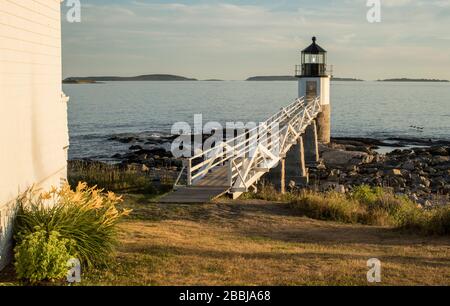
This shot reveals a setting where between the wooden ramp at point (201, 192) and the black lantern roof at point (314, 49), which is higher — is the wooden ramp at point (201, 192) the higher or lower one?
the lower one

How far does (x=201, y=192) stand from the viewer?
54.6ft

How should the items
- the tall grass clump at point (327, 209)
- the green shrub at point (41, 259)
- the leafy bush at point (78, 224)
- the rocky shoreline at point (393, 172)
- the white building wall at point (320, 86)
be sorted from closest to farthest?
the green shrub at point (41, 259), the leafy bush at point (78, 224), the tall grass clump at point (327, 209), the rocky shoreline at point (393, 172), the white building wall at point (320, 86)

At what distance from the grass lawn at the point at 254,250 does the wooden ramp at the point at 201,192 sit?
352 millimetres

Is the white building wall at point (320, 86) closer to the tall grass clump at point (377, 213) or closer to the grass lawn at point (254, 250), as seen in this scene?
the tall grass clump at point (377, 213)

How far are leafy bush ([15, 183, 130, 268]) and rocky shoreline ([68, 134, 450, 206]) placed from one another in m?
15.3

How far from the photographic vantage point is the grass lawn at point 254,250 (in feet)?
31.0

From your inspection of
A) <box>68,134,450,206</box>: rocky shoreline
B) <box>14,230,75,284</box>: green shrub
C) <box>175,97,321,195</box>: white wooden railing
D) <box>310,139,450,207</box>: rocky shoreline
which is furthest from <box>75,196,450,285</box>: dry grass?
<box>68,134,450,206</box>: rocky shoreline

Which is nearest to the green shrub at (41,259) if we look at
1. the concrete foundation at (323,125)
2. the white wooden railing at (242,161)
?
the white wooden railing at (242,161)

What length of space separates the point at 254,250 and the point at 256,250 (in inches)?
1.6

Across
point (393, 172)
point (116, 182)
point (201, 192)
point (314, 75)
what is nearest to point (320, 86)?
point (314, 75)
